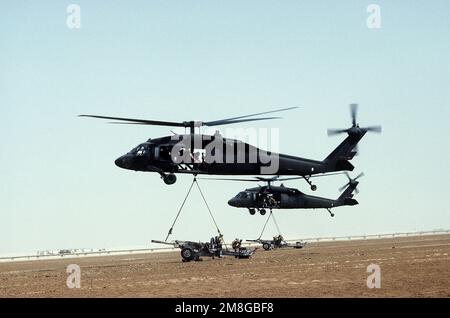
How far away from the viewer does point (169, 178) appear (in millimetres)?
33688

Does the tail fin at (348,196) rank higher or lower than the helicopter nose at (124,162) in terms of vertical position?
lower

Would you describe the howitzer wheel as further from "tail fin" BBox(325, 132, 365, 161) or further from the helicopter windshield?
"tail fin" BBox(325, 132, 365, 161)

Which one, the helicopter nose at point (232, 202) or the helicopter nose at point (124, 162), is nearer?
the helicopter nose at point (124, 162)

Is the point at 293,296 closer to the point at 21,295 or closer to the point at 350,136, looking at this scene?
the point at 21,295

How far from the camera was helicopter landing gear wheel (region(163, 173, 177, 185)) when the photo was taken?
33656mm

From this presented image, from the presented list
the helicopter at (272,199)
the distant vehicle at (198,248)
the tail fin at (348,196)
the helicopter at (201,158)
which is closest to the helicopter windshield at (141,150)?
the helicopter at (201,158)

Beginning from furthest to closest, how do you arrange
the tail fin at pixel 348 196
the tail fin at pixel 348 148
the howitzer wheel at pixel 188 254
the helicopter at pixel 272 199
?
the tail fin at pixel 348 196 < the helicopter at pixel 272 199 < the tail fin at pixel 348 148 < the howitzer wheel at pixel 188 254

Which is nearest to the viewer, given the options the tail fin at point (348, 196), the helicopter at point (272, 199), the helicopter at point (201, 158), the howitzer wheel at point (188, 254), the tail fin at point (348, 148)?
the helicopter at point (201, 158)

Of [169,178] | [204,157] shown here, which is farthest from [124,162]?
[204,157]

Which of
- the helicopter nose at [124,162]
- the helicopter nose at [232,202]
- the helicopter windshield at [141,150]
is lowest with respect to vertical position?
the helicopter nose at [232,202]

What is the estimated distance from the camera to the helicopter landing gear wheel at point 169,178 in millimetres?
33656

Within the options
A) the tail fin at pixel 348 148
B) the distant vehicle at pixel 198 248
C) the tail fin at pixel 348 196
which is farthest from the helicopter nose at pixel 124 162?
the tail fin at pixel 348 196

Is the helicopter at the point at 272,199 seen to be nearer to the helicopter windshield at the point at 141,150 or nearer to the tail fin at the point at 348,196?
the tail fin at the point at 348,196
